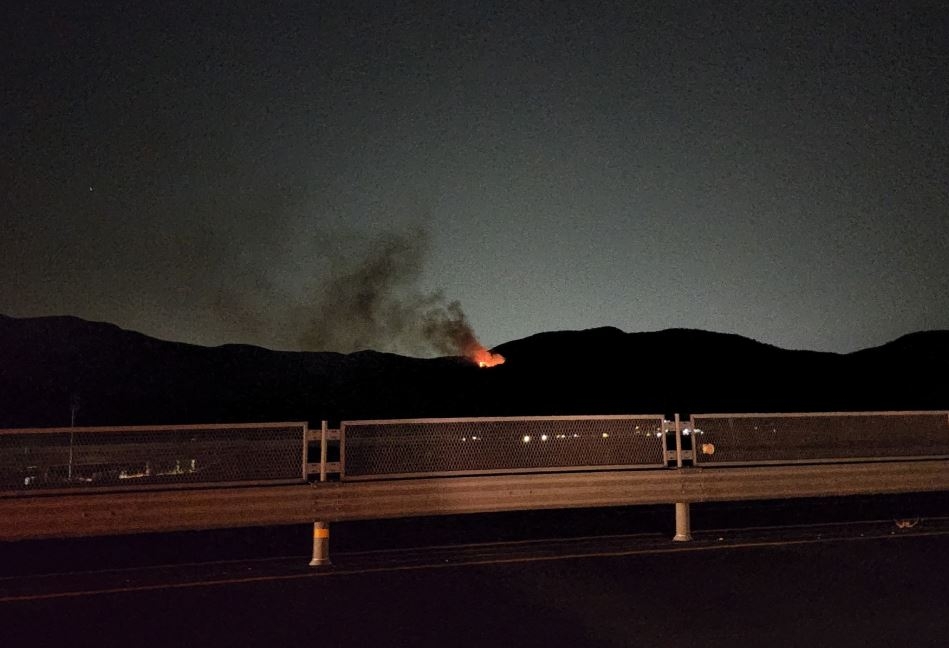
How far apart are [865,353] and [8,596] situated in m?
156

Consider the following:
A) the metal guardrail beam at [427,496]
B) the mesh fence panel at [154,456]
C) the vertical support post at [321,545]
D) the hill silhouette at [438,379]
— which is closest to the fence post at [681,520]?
the metal guardrail beam at [427,496]

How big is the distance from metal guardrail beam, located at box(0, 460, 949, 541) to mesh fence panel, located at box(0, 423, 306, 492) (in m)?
0.35

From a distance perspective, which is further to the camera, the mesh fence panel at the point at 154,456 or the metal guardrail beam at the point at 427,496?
the mesh fence panel at the point at 154,456

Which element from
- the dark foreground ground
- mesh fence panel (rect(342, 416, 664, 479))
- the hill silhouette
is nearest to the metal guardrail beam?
mesh fence panel (rect(342, 416, 664, 479))

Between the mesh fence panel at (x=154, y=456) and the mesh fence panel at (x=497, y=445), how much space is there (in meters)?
0.77

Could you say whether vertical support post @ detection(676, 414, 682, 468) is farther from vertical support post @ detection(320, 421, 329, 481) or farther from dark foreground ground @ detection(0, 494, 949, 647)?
vertical support post @ detection(320, 421, 329, 481)

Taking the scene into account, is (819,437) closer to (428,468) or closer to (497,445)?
(497,445)

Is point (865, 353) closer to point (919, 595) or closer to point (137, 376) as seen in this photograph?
point (137, 376)

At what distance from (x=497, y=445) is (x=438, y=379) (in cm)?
14543

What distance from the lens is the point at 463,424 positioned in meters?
10.7

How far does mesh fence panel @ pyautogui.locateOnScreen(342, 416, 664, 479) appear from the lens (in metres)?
10.2

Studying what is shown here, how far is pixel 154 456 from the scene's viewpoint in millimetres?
10086

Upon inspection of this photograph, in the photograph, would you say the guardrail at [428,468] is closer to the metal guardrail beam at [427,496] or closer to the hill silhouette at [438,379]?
the metal guardrail beam at [427,496]

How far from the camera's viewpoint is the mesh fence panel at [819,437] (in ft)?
38.5
